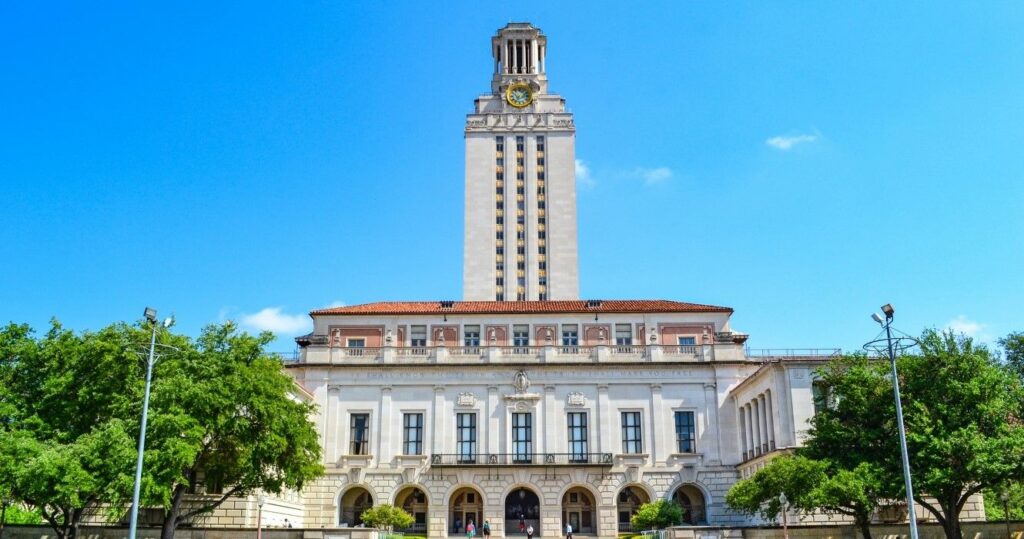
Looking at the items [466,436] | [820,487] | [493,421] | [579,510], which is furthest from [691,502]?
[820,487]

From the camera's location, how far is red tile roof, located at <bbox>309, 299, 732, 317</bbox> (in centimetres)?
6016

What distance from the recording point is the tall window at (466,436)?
188 ft

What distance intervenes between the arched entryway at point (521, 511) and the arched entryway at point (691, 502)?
9132 millimetres

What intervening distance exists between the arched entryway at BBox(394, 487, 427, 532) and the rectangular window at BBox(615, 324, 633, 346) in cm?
1700

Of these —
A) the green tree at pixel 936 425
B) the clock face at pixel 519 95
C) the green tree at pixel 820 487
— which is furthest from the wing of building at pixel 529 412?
the clock face at pixel 519 95

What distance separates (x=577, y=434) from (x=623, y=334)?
7840mm

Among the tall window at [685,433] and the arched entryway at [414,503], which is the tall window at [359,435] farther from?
the tall window at [685,433]

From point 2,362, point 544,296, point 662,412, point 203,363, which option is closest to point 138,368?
point 203,363

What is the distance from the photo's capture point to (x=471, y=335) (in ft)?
199

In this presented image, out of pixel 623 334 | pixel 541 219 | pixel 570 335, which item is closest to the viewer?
pixel 623 334

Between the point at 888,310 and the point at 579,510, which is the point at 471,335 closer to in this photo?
the point at 579,510

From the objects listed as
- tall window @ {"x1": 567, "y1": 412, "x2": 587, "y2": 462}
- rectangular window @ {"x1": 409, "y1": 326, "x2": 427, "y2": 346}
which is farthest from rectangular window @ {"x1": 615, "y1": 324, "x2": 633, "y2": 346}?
rectangular window @ {"x1": 409, "y1": 326, "x2": 427, "y2": 346}

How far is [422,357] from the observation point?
194 feet

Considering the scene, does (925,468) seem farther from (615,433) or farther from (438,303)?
(438,303)
